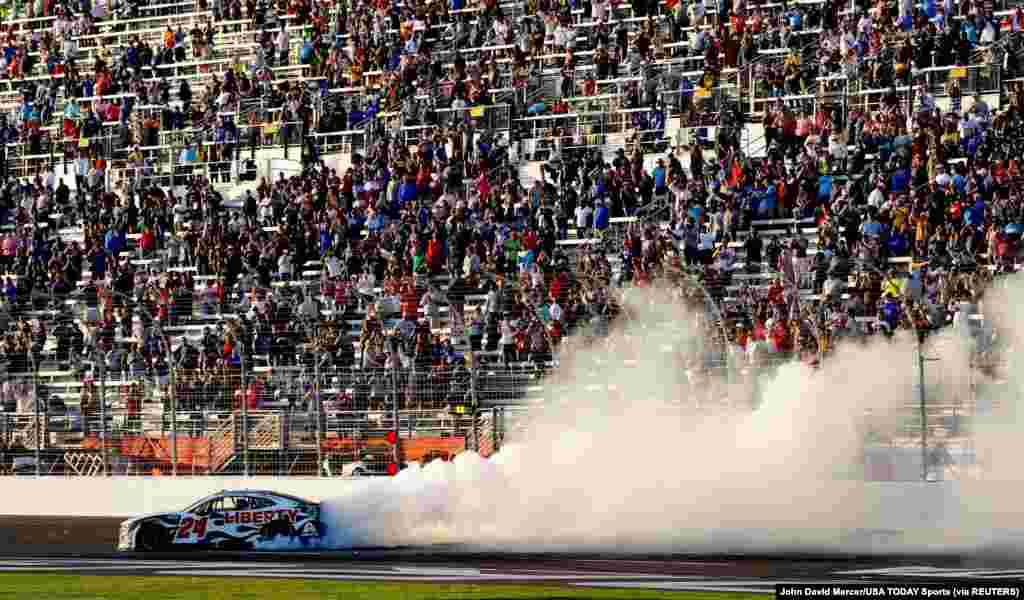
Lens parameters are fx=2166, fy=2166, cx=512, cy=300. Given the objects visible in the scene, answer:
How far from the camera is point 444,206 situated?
1427 inches

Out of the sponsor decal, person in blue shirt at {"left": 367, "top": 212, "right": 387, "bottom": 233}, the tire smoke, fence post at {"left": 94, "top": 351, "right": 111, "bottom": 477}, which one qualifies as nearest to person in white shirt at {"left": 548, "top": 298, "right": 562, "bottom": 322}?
the tire smoke

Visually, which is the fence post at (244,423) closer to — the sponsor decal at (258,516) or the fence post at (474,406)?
the fence post at (474,406)

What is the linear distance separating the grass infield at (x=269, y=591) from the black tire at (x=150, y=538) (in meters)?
3.38

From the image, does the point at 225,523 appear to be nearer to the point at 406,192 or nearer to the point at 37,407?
the point at 37,407

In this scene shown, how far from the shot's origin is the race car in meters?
22.4

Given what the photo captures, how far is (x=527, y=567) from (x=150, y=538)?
4892mm

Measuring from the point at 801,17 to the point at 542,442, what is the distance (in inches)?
584

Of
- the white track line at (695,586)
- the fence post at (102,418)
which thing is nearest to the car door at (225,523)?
the white track line at (695,586)

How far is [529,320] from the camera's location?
87.5 feet

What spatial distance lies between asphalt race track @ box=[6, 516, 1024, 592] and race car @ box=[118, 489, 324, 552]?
1.16 ft

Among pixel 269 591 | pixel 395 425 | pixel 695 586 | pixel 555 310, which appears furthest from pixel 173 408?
pixel 695 586

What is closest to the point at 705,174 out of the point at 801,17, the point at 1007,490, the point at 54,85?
the point at 801,17

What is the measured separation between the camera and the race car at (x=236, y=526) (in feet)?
73.5

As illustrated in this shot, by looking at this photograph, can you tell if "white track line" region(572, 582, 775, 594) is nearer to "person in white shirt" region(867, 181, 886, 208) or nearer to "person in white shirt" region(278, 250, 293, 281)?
"person in white shirt" region(867, 181, 886, 208)
